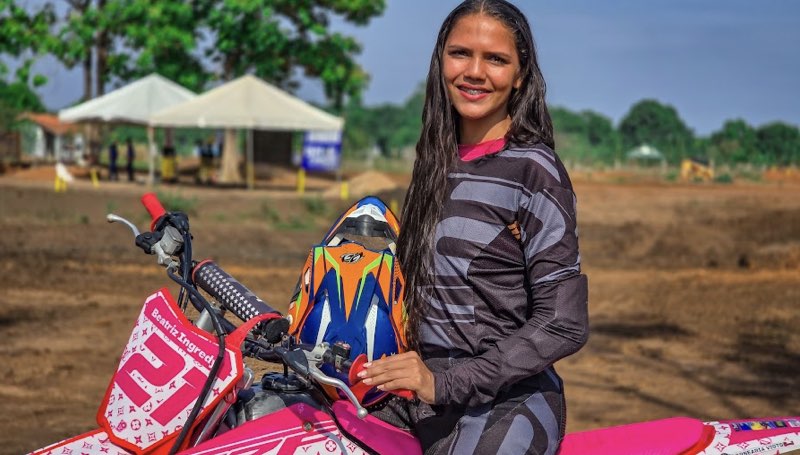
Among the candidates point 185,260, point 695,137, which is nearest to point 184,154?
point 695,137

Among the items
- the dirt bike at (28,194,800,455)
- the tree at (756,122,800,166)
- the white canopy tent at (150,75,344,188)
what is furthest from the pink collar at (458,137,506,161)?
the tree at (756,122,800,166)

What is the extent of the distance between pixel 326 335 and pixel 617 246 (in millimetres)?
19144

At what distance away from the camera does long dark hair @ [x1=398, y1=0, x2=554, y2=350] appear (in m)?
2.77

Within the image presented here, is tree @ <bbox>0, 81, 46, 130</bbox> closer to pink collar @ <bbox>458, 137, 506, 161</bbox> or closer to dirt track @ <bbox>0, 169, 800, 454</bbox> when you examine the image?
dirt track @ <bbox>0, 169, 800, 454</bbox>

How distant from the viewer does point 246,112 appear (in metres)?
30.0

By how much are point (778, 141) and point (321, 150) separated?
53.8 ft

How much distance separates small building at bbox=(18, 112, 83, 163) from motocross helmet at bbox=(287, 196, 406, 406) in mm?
55385

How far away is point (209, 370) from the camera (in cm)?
244

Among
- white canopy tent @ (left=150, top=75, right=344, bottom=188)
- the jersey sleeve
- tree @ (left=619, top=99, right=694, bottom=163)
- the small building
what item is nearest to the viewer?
the jersey sleeve

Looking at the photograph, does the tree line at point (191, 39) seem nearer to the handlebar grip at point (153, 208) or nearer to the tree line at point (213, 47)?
the tree line at point (213, 47)

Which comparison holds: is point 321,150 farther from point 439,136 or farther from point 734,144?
point 439,136

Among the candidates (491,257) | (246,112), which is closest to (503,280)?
(491,257)

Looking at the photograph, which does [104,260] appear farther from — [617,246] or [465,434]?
[465,434]

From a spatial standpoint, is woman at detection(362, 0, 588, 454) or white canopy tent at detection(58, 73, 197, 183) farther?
white canopy tent at detection(58, 73, 197, 183)
